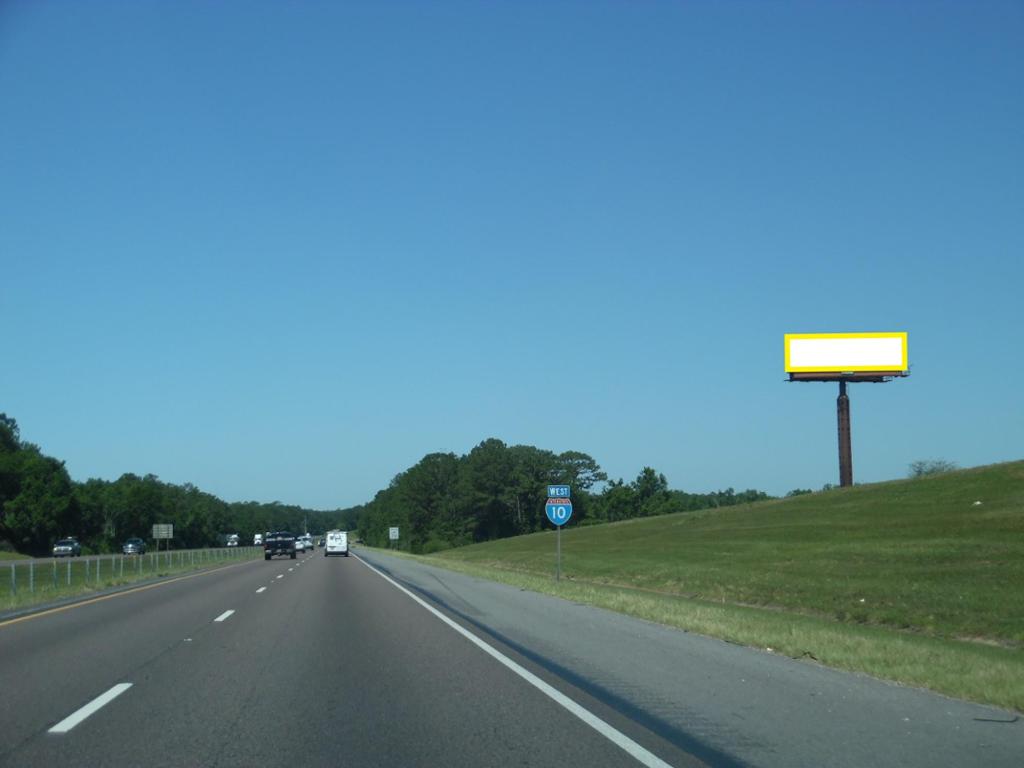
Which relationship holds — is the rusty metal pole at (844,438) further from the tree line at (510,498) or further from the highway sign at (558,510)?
the tree line at (510,498)

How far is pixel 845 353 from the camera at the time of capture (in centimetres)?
7588

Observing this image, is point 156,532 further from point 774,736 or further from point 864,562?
point 774,736

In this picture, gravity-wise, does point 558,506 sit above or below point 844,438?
below

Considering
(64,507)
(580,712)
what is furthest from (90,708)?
(64,507)

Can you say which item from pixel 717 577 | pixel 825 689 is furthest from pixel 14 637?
pixel 717 577

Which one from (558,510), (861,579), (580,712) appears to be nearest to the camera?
(580,712)

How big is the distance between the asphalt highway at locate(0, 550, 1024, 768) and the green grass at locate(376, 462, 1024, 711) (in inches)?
49.4

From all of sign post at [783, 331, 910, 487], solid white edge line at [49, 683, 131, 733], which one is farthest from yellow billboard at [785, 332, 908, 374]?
solid white edge line at [49, 683, 131, 733]

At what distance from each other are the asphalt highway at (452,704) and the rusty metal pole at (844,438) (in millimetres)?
60718

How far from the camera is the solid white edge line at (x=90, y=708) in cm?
927

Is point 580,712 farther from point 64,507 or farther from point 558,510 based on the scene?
point 64,507

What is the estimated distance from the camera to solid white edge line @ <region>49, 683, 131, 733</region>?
9266 mm

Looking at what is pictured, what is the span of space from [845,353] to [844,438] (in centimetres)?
631

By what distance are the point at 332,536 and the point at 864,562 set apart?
5580cm
